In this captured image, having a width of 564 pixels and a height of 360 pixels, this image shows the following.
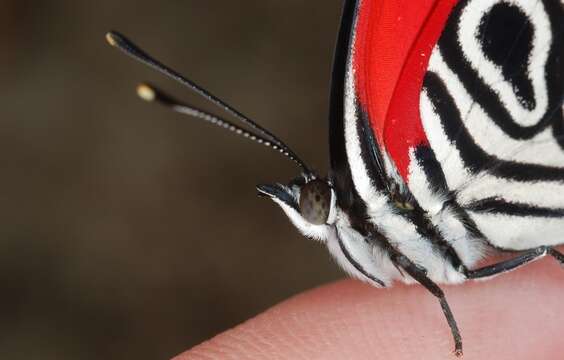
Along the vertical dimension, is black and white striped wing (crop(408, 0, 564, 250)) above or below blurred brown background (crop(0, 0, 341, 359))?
below

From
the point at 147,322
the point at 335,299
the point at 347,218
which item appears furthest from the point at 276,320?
the point at 147,322

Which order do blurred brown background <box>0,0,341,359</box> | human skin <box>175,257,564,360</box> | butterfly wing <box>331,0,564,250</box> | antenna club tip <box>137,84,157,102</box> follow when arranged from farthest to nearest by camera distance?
blurred brown background <box>0,0,341,359</box>, human skin <box>175,257,564,360</box>, butterfly wing <box>331,0,564,250</box>, antenna club tip <box>137,84,157,102</box>

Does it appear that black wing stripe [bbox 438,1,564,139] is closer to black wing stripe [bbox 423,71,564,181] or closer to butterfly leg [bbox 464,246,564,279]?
black wing stripe [bbox 423,71,564,181]

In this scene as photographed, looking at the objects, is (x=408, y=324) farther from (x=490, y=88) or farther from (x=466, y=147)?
(x=490, y=88)

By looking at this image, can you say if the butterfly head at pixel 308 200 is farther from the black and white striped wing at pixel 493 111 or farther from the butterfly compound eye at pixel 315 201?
the black and white striped wing at pixel 493 111

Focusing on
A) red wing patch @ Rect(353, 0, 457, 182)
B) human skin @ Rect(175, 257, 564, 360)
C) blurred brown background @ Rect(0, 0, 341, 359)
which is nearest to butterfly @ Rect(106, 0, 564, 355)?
red wing patch @ Rect(353, 0, 457, 182)

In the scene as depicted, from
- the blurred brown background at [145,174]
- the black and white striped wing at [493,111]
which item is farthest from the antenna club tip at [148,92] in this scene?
the blurred brown background at [145,174]

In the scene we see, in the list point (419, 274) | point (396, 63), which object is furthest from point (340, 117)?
point (419, 274)
